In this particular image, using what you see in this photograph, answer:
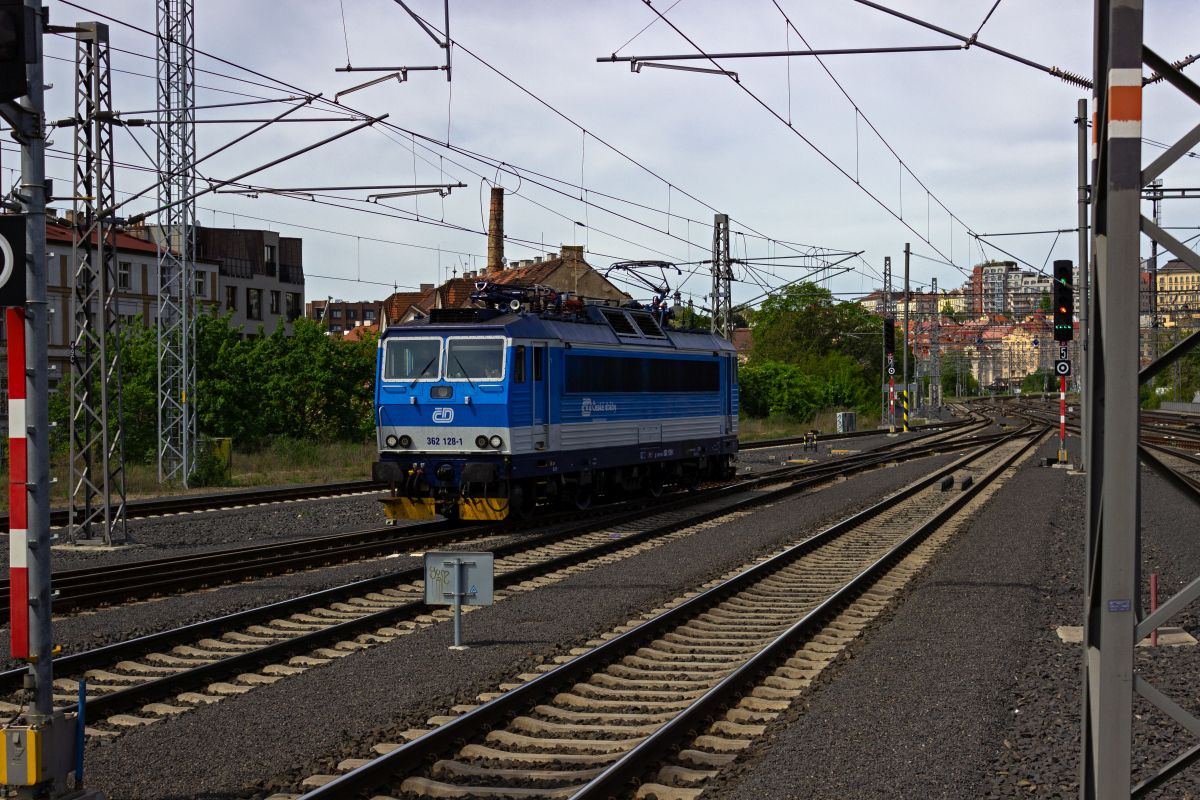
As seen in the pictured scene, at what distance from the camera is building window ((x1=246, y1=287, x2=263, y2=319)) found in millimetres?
76125

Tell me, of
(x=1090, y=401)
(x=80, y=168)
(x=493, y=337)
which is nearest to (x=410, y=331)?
(x=493, y=337)

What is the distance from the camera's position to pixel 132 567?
1537cm

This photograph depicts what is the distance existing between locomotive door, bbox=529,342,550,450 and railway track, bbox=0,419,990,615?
1.54 metres

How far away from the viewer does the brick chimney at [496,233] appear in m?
70.9

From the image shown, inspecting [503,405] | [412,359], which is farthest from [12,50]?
[412,359]

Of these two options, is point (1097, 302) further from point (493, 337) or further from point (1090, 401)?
point (493, 337)

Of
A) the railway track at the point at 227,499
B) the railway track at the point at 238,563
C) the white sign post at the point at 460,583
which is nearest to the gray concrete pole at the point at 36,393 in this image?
the white sign post at the point at 460,583

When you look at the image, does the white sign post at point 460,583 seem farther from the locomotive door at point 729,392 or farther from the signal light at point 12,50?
the locomotive door at point 729,392

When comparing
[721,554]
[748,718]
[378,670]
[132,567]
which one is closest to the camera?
[748,718]

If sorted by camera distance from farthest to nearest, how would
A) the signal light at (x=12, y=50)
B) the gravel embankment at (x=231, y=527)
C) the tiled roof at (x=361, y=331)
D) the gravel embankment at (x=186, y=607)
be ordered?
1. the tiled roof at (x=361, y=331)
2. the gravel embankment at (x=231, y=527)
3. the gravel embankment at (x=186, y=607)
4. the signal light at (x=12, y=50)

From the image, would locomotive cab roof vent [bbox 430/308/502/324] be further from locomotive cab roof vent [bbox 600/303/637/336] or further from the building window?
the building window

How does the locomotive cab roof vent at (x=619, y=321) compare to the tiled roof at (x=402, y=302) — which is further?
the tiled roof at (x=402, y=302)

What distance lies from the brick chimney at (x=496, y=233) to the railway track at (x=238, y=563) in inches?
1788

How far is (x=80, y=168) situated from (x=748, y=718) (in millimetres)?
13281
